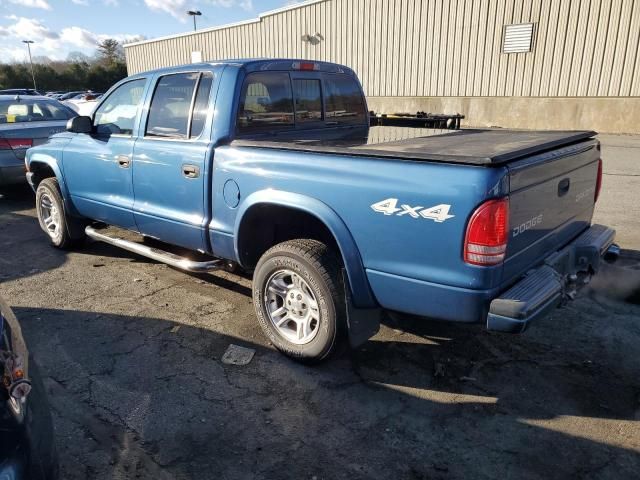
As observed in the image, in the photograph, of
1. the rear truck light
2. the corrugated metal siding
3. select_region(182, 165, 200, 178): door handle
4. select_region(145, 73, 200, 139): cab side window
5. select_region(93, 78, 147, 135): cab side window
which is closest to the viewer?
select_region(182, 165, 200, 178): door handle

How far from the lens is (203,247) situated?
13.1ft

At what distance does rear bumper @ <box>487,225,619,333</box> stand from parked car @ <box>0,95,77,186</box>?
24.7ft

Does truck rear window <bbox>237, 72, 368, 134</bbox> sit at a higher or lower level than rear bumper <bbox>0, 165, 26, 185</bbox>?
higher

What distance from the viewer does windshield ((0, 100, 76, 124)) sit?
26.7 ft

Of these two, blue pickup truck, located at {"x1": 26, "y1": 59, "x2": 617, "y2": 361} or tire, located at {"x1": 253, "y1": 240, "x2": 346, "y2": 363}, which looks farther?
tire, located at {"x1": 253, "y1": 240, "x2": 346, "y2": 363}

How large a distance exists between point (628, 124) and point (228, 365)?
16.4m

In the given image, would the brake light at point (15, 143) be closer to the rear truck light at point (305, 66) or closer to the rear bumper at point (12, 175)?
the rear bumper at point (12, 175)

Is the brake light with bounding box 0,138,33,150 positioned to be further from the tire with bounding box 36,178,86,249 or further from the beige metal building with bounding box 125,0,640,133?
the beige metal building with bounding box 125,0,640,133

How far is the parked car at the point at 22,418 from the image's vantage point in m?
1.60

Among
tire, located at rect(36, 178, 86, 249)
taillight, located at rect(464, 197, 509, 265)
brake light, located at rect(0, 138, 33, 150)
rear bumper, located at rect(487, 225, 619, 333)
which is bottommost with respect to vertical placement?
tire, located at rect(36, 178, 86, 249)

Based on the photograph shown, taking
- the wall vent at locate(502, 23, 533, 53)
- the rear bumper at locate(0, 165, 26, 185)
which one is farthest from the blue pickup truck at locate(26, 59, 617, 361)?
the wall vent at locate(502, 23, 533, 53)

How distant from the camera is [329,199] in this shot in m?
2.96

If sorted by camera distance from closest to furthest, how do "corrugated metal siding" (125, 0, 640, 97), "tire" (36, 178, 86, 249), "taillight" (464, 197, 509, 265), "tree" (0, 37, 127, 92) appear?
"taillight" (464, 197, 509, 265)
"tire" (36, 178, 86, 249)
"corrugated metal siding" (125, 0, 640, 97)
"tree" (0, 37, 127, 92)

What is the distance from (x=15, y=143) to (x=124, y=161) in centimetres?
430
